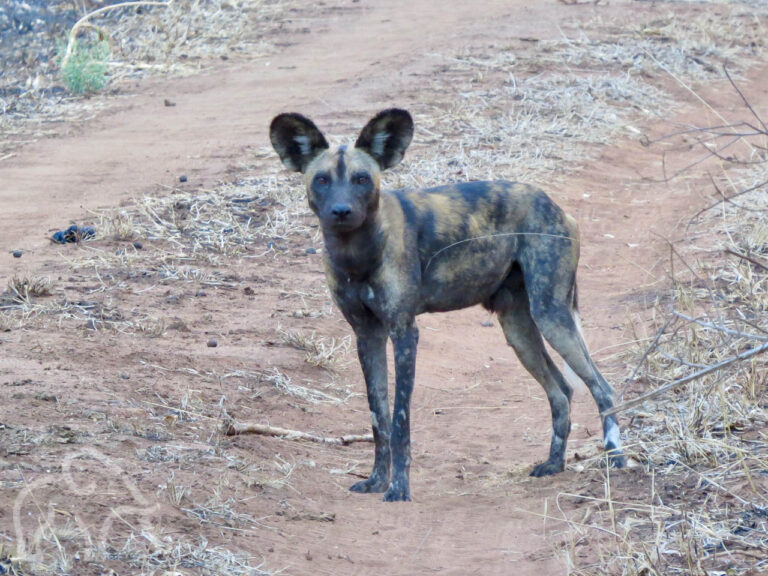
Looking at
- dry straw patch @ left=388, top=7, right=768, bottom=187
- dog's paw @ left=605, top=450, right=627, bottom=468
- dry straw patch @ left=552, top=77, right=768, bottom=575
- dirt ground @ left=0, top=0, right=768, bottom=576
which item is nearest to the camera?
dry straw patch @ left=552, top=77, right=768, bottom=575

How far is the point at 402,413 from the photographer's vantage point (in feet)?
14.9

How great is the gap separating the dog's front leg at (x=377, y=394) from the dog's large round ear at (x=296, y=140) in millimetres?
802

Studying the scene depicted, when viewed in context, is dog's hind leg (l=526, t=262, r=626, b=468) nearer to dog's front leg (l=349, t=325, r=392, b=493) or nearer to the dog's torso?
the dog's torso

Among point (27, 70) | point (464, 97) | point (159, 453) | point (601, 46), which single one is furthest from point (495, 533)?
point (27, 70)

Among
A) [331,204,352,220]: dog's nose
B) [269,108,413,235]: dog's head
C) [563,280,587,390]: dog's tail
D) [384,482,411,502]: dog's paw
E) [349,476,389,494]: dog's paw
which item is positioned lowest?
[349,476,389,494]: dog's paw

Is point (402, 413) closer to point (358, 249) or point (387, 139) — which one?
point (358, 249)

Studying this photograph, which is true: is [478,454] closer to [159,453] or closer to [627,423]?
[627,423]

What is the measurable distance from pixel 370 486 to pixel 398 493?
0.22 m

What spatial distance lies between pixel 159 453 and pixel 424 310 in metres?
1.32

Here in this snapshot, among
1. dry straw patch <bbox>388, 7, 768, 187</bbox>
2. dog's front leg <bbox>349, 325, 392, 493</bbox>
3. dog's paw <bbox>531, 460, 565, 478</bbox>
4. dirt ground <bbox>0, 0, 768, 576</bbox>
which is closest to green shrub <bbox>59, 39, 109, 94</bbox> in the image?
dirt ground <bbox>0, 0, 768, 576</bbox>

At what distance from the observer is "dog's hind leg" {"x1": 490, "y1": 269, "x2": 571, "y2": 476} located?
5109 millimetres

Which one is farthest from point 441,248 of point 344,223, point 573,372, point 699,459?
point 699,459

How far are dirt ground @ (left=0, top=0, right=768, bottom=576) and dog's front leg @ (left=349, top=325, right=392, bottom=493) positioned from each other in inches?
6.5

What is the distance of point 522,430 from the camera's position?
577 centimetres
